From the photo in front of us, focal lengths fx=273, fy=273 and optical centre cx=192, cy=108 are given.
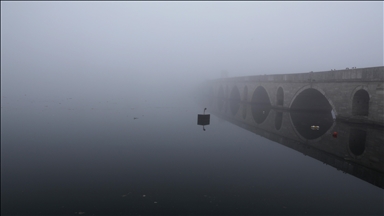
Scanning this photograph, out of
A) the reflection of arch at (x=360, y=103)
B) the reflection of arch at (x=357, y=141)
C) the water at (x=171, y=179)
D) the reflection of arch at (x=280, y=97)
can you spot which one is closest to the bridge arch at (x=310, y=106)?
the reflection of arch at (x=280, y=97)

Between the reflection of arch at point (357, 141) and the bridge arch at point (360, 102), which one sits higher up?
the bridge arch at point (360, 102)

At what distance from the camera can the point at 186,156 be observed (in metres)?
13.5

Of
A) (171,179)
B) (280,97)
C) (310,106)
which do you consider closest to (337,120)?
(310,106)

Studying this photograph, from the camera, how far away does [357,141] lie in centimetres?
1666

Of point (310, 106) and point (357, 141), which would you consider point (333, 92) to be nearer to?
point (310, 106)

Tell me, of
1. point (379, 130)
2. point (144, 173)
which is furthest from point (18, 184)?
point (379, 130)

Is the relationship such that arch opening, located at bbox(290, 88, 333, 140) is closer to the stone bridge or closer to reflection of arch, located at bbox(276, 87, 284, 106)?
the stone bridge

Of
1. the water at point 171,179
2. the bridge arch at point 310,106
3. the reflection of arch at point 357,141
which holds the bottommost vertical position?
the water at point 171,179

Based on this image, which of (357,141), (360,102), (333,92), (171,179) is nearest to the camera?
(171,179)

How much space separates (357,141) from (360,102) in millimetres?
7883

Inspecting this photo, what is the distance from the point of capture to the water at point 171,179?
7.99 metres

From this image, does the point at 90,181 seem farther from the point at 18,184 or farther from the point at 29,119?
the point at 29,119

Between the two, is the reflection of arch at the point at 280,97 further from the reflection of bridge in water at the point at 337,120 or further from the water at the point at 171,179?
the water at the point at 171,179

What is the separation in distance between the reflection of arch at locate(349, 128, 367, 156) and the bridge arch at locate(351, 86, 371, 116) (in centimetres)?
340
